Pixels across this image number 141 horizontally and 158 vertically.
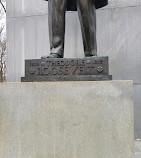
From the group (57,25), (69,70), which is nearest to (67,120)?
(69,70)

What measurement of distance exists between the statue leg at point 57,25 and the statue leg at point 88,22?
10.2 inches

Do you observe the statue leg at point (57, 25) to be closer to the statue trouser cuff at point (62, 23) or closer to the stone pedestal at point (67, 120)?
the statue trouser cuff at point (62, 23)

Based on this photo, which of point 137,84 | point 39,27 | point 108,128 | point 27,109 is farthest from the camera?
point 39,27

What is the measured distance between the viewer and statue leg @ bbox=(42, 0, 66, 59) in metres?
3.58

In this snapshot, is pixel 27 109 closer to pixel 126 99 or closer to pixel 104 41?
pixel 126 99

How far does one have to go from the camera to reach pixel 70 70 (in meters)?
3.36

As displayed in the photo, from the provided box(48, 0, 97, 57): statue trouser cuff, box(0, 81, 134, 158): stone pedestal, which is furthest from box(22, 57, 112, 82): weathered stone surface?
box(48, 0, 97, 57): statue trouser cuff

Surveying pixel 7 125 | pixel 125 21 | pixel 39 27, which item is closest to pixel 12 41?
pixel 39 27

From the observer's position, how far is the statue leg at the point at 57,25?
358 cm

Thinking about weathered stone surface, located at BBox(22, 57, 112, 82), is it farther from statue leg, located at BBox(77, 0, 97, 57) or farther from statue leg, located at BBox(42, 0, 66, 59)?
statue leg, located at BBox(77, 0, 97, 57)

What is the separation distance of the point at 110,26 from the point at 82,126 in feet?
13.0

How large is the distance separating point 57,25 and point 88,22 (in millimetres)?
429

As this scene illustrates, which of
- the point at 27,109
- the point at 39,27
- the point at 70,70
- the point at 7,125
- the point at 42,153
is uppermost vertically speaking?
the point at 39,27

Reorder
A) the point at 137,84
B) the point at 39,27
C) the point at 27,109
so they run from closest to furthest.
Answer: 1. the point at 27,109
2. the point at 137,84
3. the point at 39,27
